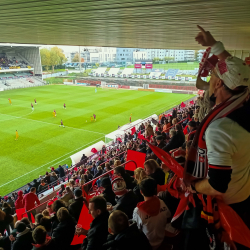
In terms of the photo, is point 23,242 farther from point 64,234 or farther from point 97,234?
point 97,234

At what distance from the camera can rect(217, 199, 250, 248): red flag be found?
1433mm

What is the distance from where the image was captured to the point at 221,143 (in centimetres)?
133

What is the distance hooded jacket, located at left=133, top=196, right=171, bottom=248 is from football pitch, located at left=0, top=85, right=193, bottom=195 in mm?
10602

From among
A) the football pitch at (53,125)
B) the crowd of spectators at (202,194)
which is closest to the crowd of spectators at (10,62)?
the football pitch at (53,125)

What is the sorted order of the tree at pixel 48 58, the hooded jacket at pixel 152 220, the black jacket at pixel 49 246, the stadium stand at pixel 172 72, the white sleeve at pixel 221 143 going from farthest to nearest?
1. the tree at pixel 48 58
2. the stadium stand at pixel 172 72
3. the black jacket at pixel 49 246
4. the hooded jacket at pixel 152 220
5. the white sleeve at pixel 221 143

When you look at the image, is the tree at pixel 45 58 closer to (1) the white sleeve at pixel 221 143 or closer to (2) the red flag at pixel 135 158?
(2) the red flag at pixel 135 158

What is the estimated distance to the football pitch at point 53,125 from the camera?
13.7 meters

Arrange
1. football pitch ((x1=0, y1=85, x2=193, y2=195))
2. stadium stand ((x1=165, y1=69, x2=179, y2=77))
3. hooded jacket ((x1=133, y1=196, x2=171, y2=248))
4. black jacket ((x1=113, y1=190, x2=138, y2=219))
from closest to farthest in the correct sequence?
hooded jacket ((x1=133, y1=196, x2=171, y2=248)) → black jacket ((x1=113, y1=190, x2=138, y2=219)) → football pitch ((x1=0, y1=85, x2=193, y2=195)) → stadium stand ((x1=165, y1=69, x2=179, y2=77))

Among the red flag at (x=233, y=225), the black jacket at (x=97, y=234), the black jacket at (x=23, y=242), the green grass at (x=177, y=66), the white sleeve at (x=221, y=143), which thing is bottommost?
the black jacket at (x=23, y=242)

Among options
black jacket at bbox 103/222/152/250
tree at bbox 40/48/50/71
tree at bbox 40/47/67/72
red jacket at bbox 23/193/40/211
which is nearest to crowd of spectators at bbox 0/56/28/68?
tree at bbox 40/48/50/71

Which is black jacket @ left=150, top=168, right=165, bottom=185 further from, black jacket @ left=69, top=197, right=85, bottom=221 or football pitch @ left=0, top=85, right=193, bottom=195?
football pitch @ left=0, top=85, right=193, bottom=195

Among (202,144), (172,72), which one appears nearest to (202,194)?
(202,144)

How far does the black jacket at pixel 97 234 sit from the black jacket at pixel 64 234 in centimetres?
43

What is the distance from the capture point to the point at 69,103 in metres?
31.1
